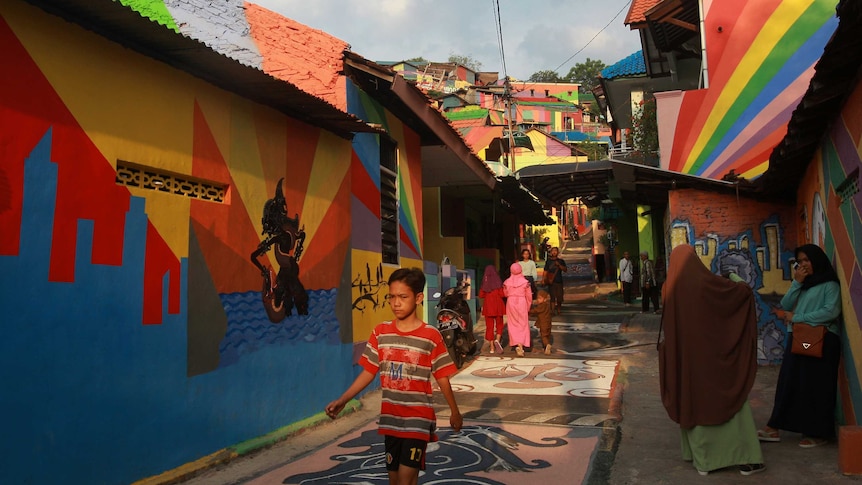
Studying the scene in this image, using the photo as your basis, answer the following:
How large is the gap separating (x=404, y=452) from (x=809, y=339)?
3.64 meters

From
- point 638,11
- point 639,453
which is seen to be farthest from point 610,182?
point 639,453

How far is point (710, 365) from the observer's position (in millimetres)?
4914

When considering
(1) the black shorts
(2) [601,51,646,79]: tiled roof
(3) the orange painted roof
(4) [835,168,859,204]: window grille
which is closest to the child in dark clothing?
(3) the orange painted roof

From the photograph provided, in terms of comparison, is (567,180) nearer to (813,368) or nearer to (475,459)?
(813,368)

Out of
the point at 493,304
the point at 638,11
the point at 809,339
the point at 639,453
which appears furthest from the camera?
the point at 638,11

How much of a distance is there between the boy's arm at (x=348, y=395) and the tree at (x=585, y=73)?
61580 millimetres

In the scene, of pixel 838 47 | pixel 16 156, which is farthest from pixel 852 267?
pixel 16 156

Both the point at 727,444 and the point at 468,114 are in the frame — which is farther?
the point at 468,114

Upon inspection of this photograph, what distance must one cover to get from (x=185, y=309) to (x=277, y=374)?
55.3 inches

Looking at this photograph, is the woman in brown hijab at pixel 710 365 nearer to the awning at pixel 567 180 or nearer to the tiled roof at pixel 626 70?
the awning at pixel 567 180

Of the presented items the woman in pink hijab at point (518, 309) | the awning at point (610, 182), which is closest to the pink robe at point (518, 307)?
the woman in pink hijab at point (518, 309)

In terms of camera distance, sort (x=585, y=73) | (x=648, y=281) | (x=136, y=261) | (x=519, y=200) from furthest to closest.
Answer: (x=585, y=73)
(x=519, y=200)
(x=648, y=281)
(x=136, y=261)

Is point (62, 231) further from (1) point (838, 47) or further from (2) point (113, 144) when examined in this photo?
(1) point (838, 47)

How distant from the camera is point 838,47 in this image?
384 centimetres
